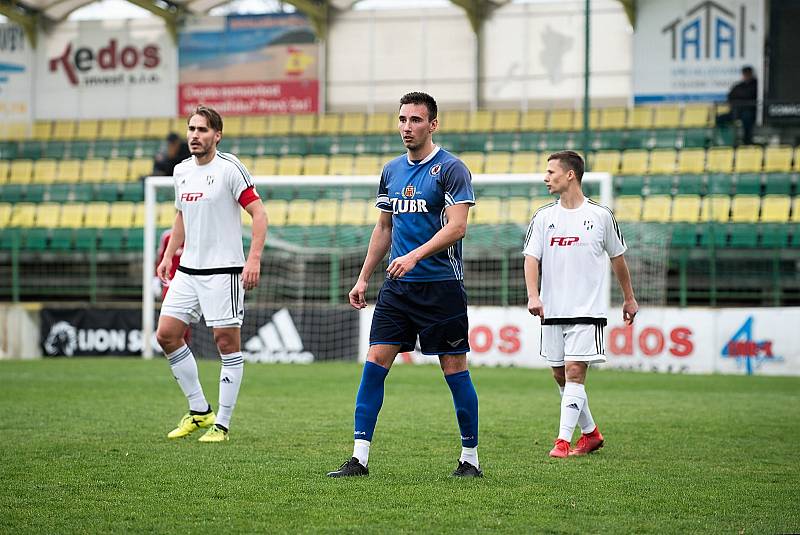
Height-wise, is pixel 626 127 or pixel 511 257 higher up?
pixel 626 127

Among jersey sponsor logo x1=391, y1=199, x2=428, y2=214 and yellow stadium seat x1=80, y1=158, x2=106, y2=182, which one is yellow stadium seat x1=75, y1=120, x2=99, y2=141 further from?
jersey sponsor logo x1=391, y1=199, x2=428, y2=214

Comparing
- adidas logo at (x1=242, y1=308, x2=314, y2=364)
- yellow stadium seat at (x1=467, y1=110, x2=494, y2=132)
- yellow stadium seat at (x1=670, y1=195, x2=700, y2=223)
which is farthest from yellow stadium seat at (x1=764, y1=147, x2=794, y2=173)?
adidas logo at (x1=242, y1=308, x2=314, y2=364)

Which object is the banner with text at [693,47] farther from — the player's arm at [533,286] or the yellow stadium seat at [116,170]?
the player's arm at [533,286]

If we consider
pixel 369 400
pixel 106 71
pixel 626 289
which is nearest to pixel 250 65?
pixel 106 71

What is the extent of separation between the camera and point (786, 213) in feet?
64.3

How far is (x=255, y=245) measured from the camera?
766 cm

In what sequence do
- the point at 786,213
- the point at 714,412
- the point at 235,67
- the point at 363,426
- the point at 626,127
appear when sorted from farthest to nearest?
the point at 235,67, the point at 626,127, the point at 786,213, the point at 714,412, the point at 363,426

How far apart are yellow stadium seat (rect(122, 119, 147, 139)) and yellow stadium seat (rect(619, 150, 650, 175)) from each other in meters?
12.1

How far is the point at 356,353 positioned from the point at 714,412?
815 cm

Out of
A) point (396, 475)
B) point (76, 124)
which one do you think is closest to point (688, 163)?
point (76, 124)

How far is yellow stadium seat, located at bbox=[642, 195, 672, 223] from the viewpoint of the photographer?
66.5 ft

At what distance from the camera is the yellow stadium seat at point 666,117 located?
25.0 metres


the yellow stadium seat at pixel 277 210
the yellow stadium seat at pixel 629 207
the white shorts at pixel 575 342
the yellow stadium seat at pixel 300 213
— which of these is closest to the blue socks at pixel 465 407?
the white shorts at pixel 575 342

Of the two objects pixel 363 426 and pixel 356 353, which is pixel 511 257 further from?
pixel 363 426
